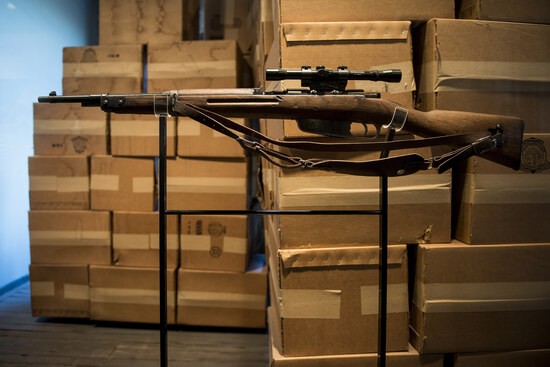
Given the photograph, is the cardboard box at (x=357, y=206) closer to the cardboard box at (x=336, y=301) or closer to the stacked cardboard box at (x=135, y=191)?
the cardboard box at (x=336, y=301)

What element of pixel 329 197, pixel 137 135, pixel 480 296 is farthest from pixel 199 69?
pixel 480 296

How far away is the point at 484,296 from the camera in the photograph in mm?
1270

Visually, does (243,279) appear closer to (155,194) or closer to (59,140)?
(155,194)

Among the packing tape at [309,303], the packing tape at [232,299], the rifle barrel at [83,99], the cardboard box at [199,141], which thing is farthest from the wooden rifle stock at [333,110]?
the packing tape at [232,299]

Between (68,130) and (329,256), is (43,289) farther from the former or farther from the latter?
(329,256)

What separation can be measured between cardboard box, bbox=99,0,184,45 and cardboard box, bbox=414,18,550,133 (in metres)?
1.41

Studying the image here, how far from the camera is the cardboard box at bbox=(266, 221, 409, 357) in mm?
1254

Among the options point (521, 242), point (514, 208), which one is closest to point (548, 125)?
point (514, 208)

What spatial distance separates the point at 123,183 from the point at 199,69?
76 cm

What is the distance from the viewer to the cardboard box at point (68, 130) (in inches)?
82.4

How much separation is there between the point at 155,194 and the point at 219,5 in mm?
1296

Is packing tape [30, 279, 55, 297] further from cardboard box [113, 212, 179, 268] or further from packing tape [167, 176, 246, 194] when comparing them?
packing tape [167, 176, 246, 194]

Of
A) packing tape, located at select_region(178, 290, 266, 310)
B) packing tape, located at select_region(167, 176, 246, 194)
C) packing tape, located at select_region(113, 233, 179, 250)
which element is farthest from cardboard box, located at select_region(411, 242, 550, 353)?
packing tape, located at select_region(113, 233, 179, 250)

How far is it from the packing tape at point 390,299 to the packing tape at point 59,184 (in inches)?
65.1
